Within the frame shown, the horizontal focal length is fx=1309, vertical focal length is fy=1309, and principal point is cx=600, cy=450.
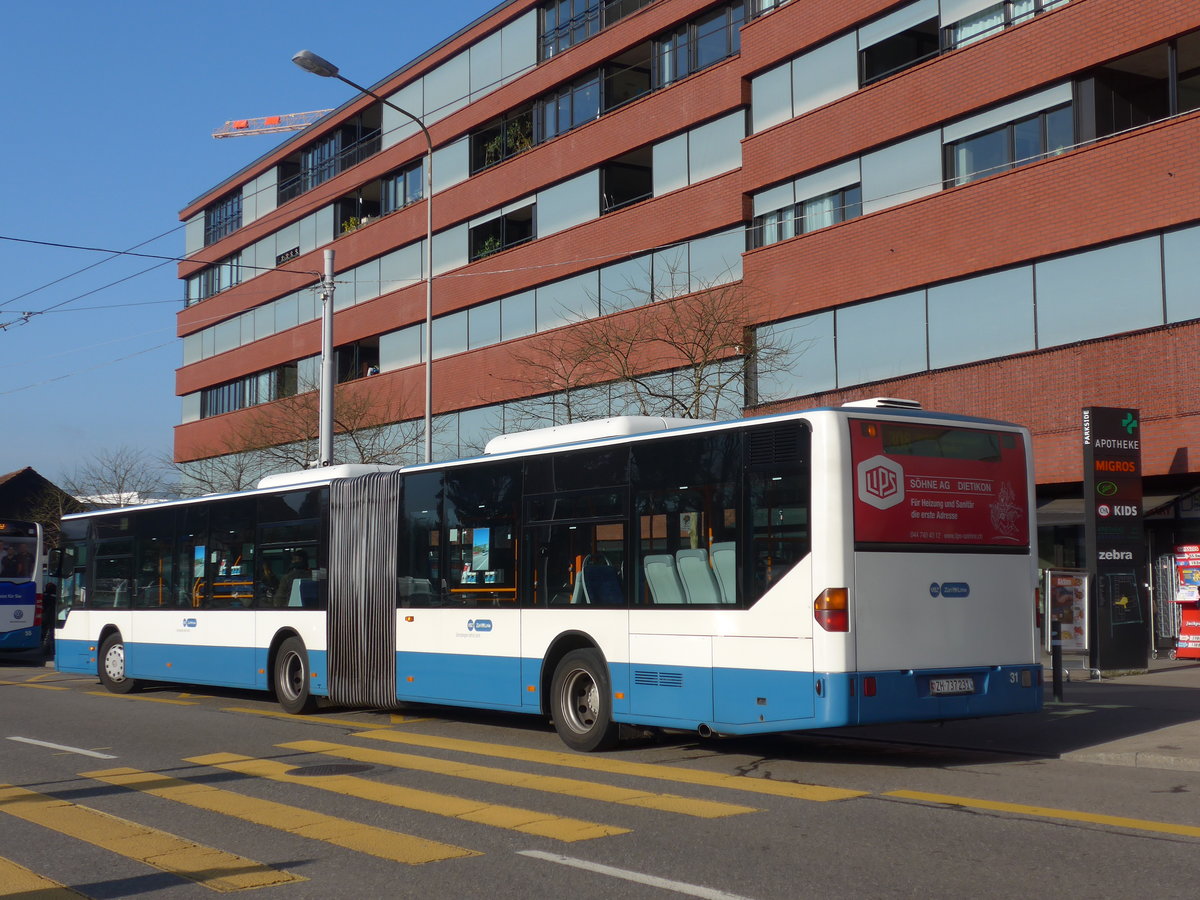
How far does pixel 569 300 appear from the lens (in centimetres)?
3459

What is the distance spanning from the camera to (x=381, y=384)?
139 ft

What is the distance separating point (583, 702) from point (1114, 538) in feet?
31.7

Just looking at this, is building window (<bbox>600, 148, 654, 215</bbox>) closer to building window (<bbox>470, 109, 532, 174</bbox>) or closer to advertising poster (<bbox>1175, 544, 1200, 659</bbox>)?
building window (<bbox>470, 109, 532, 174</bbox>)

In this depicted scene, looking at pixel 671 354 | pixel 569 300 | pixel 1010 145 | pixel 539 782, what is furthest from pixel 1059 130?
pixel 539 782

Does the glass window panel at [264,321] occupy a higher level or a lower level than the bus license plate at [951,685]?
higher

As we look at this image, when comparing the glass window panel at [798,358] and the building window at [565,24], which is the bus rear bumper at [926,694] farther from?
the building window at [565,24]

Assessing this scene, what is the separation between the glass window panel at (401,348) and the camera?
41.1m

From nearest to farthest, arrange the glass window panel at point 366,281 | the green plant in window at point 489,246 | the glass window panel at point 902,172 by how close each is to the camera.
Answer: the glass window panel at point 902,172
the green plant in window at point 489,246
the glass window panel at point 366,281

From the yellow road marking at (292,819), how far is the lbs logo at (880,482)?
4363mm

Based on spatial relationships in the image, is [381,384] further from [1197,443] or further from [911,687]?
[911,687]

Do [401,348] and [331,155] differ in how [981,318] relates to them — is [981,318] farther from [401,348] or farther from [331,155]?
[331,155]

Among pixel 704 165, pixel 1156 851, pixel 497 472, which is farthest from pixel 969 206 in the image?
pixel 1156 851

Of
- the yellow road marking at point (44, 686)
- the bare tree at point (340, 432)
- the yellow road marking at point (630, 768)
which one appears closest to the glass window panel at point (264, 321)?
the bare tree at point (340, 432)

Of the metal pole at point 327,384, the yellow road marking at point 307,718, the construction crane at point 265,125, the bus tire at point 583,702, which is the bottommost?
the yellow road marking at point 307,718
